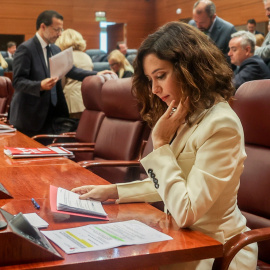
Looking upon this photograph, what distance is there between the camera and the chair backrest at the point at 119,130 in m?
2.82

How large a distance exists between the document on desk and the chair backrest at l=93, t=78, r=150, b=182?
1.56m

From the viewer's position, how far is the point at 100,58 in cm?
946

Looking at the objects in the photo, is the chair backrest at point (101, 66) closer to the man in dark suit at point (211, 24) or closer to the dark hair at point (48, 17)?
the man in dark suit at point (211, 24)

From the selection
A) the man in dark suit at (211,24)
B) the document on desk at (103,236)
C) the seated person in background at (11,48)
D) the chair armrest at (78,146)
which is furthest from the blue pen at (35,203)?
the seated person in background at (11,48)

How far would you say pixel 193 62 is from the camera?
1391 millimetres

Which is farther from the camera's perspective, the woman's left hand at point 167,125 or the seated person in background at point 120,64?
the seated person in background at point 120,64

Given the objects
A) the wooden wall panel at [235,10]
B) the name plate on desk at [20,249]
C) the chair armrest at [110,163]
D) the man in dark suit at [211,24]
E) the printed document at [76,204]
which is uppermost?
the wooden wall panel at [235,10]

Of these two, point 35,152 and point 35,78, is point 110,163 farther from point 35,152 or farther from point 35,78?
point 35,78

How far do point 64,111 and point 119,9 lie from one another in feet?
28.4

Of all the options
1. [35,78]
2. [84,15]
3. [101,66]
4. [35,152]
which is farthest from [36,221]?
[84,15]

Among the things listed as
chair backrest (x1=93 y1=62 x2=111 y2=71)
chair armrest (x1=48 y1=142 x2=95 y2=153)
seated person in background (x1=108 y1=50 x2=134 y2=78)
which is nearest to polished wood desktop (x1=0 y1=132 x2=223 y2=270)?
chair armrest (x1=48 y1=142 x2=95 y2=153)

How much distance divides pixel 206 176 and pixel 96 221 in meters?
0.32

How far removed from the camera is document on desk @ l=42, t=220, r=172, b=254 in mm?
1060

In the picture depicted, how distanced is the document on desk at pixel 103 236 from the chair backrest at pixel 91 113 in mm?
2158
